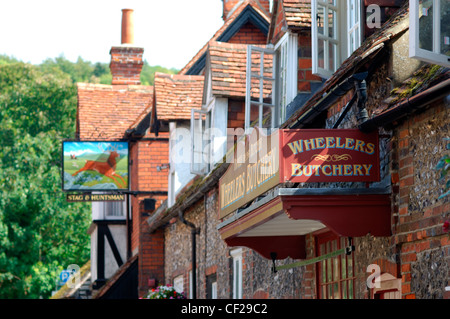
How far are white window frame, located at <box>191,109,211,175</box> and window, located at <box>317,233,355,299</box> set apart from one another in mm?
6311

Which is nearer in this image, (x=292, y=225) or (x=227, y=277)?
(x=292, y=225)

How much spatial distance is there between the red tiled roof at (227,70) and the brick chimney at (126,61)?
12998 mm

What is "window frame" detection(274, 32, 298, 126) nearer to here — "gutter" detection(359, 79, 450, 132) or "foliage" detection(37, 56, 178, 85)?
"gutter" detection(359, 79, 450, 132)

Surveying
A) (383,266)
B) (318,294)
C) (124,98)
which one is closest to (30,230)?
(124,98)

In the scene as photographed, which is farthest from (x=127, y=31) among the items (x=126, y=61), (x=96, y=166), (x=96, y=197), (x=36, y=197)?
(x=36, y=197)

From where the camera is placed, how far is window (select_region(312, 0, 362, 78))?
9.52m

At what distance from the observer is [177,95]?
19.2 meters

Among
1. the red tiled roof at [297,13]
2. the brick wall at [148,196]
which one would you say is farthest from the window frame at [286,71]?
the brick wall at [148,196]

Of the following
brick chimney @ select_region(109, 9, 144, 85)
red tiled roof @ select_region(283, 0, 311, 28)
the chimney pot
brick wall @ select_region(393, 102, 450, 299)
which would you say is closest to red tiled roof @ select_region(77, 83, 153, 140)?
brick chimney @ select_region(109, 9, 144, 85)

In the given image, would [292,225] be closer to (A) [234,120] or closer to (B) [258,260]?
(B) [258,260]

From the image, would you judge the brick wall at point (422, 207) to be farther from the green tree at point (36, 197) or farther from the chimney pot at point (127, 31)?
the green tree at point (36, 197)

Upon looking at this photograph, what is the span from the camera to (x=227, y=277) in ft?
46.6
